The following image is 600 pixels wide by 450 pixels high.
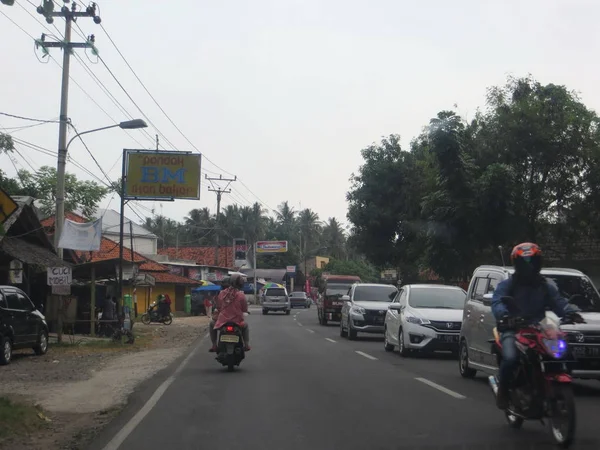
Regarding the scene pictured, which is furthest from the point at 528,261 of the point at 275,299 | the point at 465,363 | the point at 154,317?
the point at 275,299

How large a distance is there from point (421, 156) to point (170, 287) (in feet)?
80.5

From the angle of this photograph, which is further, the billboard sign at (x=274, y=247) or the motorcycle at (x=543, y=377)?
the billboard sign at (x=274, y=247)

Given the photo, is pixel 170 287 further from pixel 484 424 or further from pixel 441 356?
pixel 484 424

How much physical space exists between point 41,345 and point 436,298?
1001 centimetres

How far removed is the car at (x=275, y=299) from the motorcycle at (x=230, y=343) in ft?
126

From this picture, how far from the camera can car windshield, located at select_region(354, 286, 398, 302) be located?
23734 millimetres

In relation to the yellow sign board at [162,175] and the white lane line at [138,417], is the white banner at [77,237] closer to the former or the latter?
the yellow sign board at [162,175]

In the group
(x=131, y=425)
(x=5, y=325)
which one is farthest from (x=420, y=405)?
(x=5, y=325)

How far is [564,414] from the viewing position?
666 cm

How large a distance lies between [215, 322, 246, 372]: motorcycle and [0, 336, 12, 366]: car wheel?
17.6 ft

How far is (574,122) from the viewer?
25.4 metres

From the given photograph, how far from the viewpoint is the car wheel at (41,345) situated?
18.5 metres

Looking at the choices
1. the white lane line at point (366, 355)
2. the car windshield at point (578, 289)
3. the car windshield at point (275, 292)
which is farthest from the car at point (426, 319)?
the car windshield at point (275, 292)

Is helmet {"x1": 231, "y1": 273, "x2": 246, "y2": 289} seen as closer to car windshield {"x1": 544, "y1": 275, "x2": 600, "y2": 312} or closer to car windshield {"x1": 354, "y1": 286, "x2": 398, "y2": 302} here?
car windshield {"x1": 544, "y1": 275, "x2": 600, "y2": 312}
